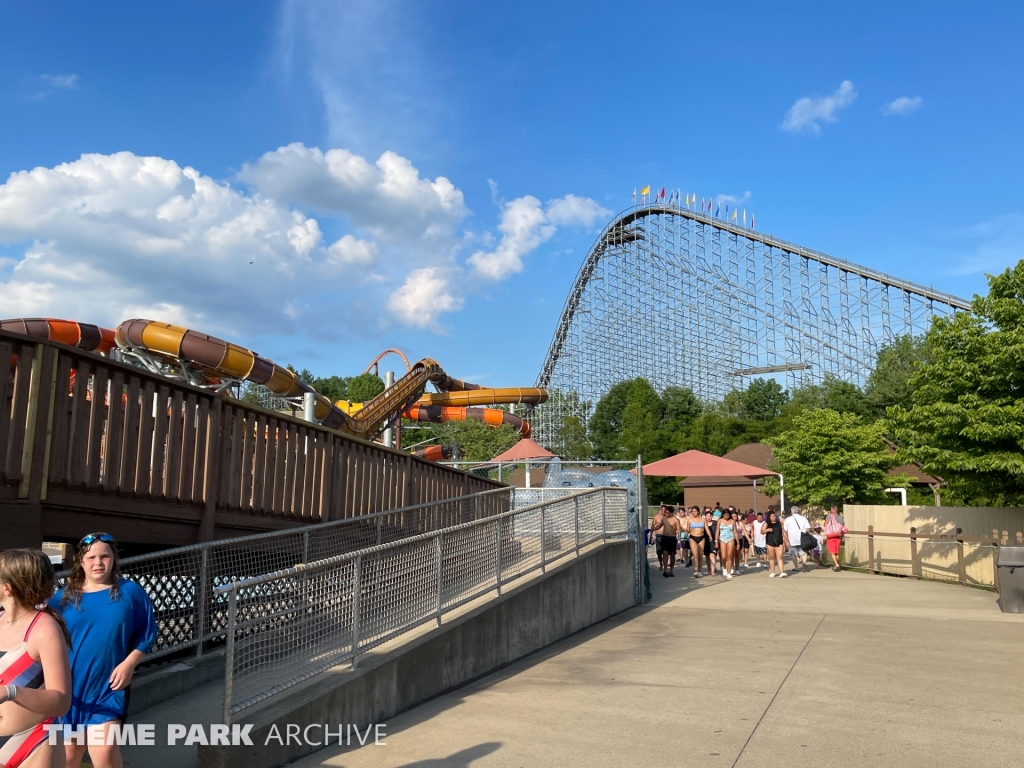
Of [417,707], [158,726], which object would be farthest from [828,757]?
[158,726]

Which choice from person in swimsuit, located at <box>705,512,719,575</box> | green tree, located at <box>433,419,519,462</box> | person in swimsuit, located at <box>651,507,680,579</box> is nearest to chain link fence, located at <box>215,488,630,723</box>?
person in swimsuit, located at <box>651,507,680,579</box>

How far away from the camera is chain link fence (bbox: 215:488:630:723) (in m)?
4.97

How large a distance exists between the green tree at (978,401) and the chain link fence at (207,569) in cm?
984

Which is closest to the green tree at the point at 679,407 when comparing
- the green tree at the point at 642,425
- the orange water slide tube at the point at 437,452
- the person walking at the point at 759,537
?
the green tree at the point at 642,425

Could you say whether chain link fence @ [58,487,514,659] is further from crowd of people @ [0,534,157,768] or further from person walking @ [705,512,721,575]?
person walking @ [705,512,721,575]

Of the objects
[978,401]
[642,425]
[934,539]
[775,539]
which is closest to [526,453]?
Answer: [775,539]

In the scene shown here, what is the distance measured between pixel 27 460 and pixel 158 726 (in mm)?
1924

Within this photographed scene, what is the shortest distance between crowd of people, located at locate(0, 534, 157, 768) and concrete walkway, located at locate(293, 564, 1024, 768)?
1955mm

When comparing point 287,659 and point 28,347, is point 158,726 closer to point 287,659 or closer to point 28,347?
point 287,659

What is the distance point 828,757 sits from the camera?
518 cm

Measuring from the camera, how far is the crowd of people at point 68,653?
115 inches

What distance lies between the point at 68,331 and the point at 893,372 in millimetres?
33030

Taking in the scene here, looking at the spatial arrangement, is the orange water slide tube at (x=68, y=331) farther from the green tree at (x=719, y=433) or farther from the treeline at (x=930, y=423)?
the green tree at (x=719, y=433)

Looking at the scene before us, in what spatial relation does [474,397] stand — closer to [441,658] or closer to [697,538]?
[697,538]
